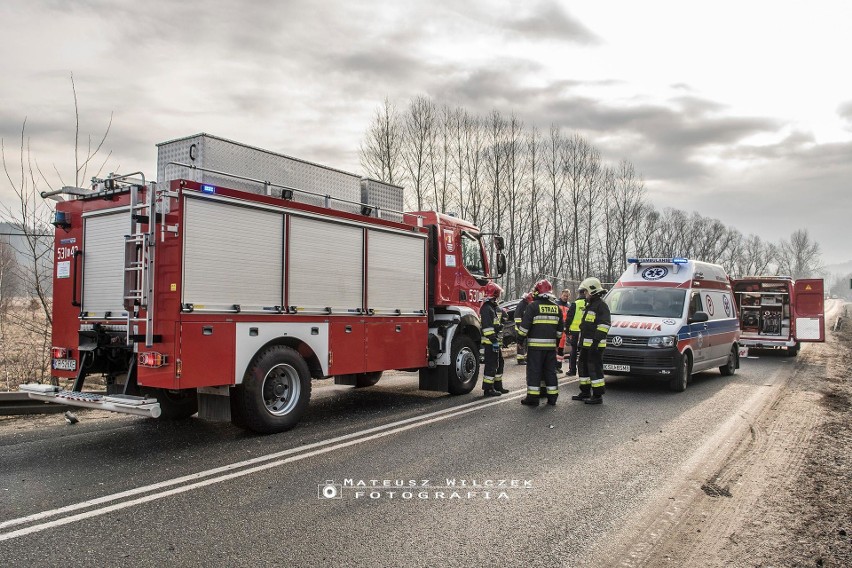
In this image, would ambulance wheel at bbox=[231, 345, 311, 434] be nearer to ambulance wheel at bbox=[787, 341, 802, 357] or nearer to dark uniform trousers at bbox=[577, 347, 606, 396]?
dark uniform trousers at bbox=[577, 347, 606, 396]

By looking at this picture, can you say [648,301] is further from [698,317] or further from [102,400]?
[102,400]

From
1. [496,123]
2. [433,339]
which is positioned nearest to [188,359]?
[433,339]

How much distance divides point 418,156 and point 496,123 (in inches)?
259

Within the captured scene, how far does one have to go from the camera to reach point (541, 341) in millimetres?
9352

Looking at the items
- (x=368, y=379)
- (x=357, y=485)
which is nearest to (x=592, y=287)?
(x=368, y=379)

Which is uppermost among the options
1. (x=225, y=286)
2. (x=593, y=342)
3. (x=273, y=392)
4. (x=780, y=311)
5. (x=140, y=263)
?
(x=140, y=263)

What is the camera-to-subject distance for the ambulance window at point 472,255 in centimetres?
1072

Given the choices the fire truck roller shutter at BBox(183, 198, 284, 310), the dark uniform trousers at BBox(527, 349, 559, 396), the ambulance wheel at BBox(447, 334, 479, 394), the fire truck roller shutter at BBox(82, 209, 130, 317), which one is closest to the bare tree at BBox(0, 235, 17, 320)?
the fire truck roller shutter at BBox(82, 209, 130, 317)

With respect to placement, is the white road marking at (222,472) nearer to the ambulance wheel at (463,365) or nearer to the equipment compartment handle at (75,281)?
the ambulance wheel at (463,365)

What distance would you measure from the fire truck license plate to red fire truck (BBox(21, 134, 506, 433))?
0.06 ft

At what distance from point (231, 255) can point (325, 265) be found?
4.70 feet

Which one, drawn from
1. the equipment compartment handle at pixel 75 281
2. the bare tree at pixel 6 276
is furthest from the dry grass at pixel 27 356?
the equipment compartment handle at pixel 75 281

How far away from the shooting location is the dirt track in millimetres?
3824

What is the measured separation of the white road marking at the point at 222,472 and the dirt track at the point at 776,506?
3.48 m
